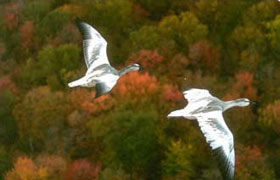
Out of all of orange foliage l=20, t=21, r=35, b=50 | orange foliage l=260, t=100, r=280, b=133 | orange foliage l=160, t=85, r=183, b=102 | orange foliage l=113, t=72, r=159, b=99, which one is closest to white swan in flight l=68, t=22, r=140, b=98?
orange foliage l=160, t=85, r=183, b=102

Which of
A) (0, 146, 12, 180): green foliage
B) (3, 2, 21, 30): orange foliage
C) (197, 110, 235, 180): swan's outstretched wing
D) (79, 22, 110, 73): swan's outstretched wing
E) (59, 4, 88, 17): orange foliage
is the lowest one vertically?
(0, 146, 12, 180): green foliage

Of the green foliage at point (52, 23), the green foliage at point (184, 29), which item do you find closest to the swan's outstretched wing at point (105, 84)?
the green foliage at point (184, 29)

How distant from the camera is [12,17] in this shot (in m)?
58.4

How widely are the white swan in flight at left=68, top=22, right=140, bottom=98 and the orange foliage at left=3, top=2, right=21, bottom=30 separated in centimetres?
4050

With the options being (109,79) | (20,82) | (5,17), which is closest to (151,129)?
(20,82)

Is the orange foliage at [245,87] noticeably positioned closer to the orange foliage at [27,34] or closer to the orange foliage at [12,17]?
the orange foliage at [27,34]

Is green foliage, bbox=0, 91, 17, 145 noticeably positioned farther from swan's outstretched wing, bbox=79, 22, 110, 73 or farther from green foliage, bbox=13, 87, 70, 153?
swan's outstretched wing, bbox=79, 22, 110, 73

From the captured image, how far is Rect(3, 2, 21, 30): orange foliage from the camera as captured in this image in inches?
2292

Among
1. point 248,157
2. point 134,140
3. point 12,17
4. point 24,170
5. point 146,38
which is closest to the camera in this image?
point 248,157

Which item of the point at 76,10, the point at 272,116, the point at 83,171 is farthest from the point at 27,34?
the point at 272,116

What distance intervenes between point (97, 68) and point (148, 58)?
31.9 meters

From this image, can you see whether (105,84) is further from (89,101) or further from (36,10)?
(36,10)

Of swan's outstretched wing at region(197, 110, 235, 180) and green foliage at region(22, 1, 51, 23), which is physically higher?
swan's outstretched wing at region(197, 110, 235, 180)

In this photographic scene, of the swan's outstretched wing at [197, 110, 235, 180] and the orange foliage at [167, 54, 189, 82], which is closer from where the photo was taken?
the swan's outstretched wing at [197, 110, 235, 180]
